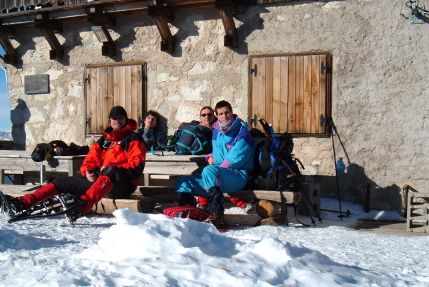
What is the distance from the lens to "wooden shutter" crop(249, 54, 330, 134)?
7258 millimetres

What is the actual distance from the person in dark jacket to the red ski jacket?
4.79 ft

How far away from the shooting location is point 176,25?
26.6ft

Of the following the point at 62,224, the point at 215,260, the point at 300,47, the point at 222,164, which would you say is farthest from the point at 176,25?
the point at 215,260

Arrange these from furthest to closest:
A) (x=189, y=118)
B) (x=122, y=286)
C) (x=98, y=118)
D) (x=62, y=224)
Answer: (x=98, y=118) < (x=189, y=118) < (x=62, y=224) < (x=122, y=286)

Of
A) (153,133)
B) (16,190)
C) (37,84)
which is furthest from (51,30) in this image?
(16,190)

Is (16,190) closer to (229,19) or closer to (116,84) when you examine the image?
(116,84)

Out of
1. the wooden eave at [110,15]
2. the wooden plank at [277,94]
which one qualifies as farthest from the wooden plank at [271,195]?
the wooden eave at [110,15]

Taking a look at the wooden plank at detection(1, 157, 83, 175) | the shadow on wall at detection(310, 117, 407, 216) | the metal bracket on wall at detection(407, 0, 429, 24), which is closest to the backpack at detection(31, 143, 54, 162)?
the wooden plank at detection(1, 157, 83, 175)

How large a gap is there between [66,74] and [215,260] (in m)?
6.54

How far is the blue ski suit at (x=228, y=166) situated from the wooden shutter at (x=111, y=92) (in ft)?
10.1

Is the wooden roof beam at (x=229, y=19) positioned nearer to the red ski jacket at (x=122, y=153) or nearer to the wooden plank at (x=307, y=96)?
the wooden plank at (x=307, y=96)

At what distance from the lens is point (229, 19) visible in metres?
7.43

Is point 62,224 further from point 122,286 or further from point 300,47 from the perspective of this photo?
point 300,47

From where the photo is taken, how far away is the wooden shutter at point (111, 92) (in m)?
8.34
